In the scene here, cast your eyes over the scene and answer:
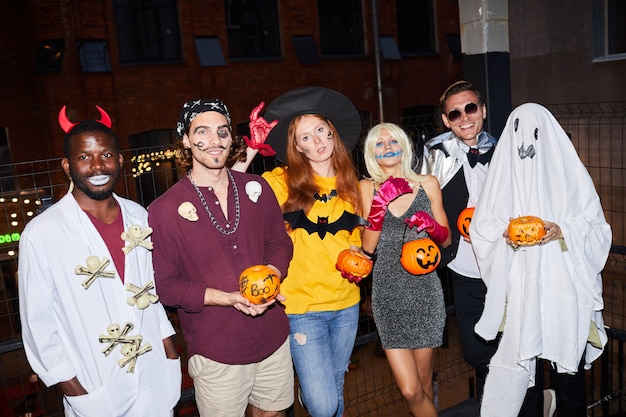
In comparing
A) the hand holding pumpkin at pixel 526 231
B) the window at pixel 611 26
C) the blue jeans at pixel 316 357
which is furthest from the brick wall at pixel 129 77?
the hand holding pumpkin at pixel 526 231

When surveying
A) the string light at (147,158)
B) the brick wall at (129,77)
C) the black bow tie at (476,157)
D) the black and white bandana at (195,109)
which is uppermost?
the brick wall at (129,77)

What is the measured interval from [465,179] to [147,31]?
9.78 m

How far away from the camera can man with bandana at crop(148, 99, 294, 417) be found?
9.44 feet

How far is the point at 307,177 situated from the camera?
3479 mm

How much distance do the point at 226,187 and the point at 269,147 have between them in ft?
2.03

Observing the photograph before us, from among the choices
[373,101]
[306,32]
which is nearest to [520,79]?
[373,101]

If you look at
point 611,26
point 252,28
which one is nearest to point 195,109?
point 611,26

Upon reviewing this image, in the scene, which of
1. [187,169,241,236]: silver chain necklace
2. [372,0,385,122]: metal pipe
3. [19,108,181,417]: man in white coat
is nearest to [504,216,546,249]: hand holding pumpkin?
[187,169,241,236]: silver chain necklace

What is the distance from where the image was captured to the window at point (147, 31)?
1137cm

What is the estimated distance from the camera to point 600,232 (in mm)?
3213

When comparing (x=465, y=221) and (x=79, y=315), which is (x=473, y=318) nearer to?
(x=465, y=221)

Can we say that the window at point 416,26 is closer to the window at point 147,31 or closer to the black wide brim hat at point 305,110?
the window at point 147,31

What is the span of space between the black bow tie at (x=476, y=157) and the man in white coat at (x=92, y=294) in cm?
218

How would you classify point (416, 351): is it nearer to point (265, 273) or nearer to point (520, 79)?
point (265, 273)
